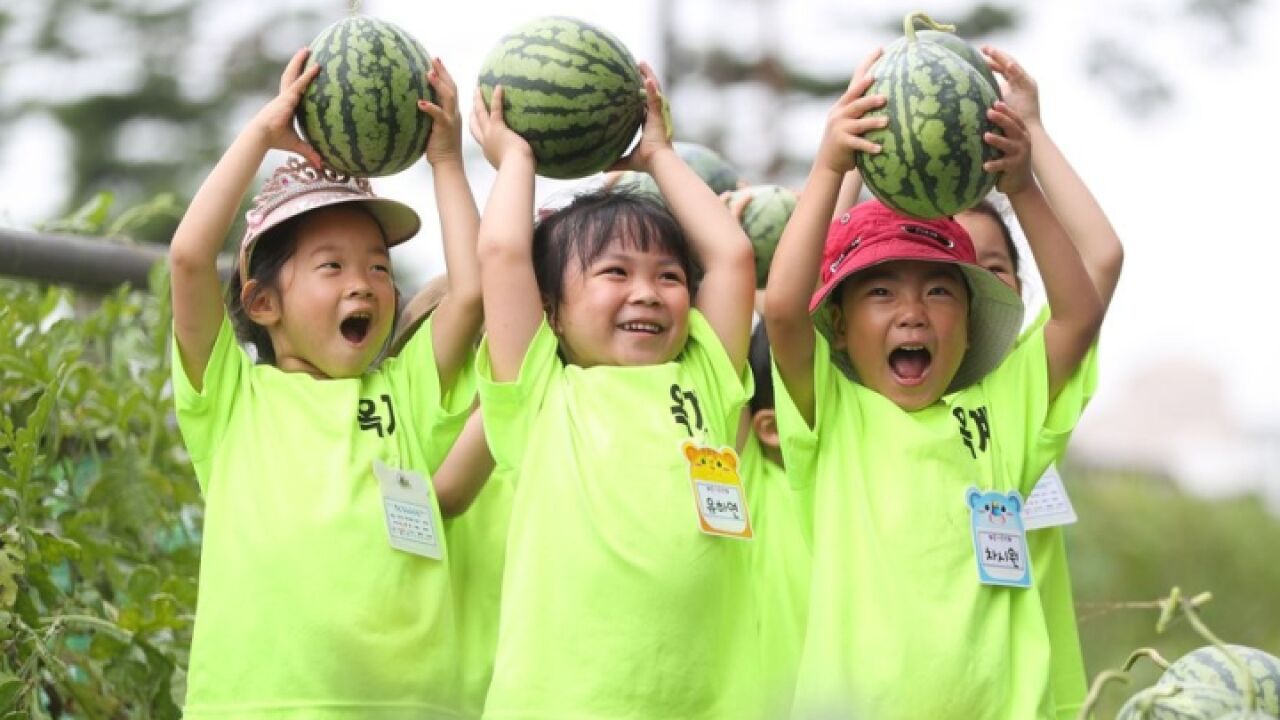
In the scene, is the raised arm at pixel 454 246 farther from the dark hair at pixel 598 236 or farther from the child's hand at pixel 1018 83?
the child's hand at pixel 1018 83

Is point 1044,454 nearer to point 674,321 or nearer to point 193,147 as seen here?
point 674,321

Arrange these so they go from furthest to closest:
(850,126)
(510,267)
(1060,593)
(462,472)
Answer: (1060,593) → (462,472) → (510,267) → (850,126)

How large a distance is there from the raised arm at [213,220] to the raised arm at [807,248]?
124 centimetres

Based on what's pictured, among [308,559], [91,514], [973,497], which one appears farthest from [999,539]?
[91,514]

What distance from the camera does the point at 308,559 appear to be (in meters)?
4.75

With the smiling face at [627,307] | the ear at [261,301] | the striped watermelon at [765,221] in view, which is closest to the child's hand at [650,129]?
the smiling face at [627,307]

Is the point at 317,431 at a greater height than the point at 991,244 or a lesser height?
lesser

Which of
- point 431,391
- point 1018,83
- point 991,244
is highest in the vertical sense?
point 1018,83

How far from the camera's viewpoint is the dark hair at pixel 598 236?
4.97 m

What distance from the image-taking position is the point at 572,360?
5020 millimetres

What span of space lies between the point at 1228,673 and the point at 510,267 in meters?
1.97

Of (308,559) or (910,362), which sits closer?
(308,559)

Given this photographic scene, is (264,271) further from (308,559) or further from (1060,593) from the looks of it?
(1060,593)

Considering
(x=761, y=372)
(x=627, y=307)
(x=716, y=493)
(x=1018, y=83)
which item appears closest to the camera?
(x=716, y=493)
